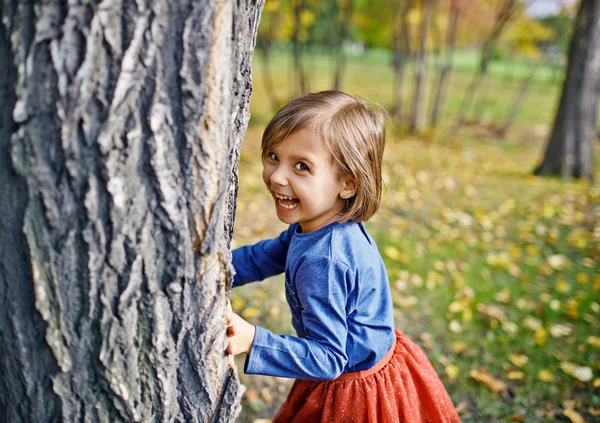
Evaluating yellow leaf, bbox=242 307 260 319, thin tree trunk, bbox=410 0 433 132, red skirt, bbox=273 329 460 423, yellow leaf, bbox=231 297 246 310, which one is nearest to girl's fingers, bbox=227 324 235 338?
red skirt, bbox=273 329 460 423

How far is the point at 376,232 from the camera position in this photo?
4.85 metres

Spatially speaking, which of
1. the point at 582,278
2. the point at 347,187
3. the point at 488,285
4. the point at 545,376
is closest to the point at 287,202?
the point at 347,187

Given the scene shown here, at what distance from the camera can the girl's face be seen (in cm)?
156

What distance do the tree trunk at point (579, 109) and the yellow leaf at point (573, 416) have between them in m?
5.36

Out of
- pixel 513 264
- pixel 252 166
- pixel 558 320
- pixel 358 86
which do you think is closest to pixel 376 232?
pixel 513 264

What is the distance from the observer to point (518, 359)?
10.3 ft

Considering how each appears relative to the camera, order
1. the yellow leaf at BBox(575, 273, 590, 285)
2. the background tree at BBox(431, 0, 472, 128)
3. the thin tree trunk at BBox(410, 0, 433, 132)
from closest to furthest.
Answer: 1. the yellow leaf at BBox(575, 273, 590, 285)
2. the thin tree trunk at BBox(410, 0, 433, 132)
3. the background tree at BBox(431, 0, 472, 128)

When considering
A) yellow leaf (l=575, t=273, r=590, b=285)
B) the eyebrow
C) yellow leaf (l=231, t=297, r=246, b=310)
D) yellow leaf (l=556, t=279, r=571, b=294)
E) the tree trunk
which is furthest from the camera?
the tree trunk

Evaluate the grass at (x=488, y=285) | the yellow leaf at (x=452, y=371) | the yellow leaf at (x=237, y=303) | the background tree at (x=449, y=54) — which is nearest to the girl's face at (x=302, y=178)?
the grass at (x=488, y=285)

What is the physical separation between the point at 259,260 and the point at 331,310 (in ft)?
1.70

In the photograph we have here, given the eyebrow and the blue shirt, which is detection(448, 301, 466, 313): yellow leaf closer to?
the blue shirt

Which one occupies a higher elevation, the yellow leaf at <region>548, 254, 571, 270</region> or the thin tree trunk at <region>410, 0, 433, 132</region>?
the thin tree trunk at <region>410, 0, 433, 132</region>

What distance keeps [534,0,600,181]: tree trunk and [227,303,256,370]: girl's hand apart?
7081 mm

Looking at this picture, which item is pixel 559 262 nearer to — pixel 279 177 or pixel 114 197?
pixel 279 177
